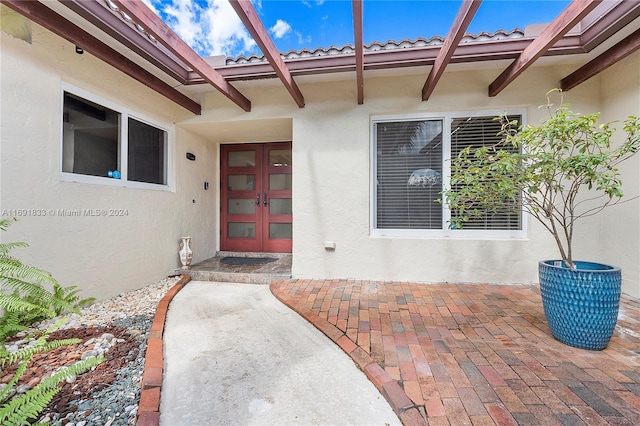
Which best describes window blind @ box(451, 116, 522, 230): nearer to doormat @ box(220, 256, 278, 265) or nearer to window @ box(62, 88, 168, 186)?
doormat @ box(220, 256, 278, 265)

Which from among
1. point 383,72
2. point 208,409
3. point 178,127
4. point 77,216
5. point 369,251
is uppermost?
point 383,72

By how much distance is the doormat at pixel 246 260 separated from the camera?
4465 millimetres

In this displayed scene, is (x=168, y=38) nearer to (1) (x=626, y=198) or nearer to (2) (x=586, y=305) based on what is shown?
(2) (x=586, y=305)

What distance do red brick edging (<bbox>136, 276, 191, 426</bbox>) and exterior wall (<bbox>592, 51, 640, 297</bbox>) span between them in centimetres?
466

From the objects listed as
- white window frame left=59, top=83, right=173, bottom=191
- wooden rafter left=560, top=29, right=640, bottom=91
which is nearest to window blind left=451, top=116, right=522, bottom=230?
wooden rafter left=560, top=29, right=640, bottom=91

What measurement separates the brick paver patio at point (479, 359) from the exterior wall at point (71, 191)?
214 centimetres

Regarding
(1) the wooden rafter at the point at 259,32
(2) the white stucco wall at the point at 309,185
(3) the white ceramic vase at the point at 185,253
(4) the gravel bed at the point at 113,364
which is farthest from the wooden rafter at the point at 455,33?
(3) the white ceramic vase at the point at 185,253

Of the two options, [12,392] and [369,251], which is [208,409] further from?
[369,251]

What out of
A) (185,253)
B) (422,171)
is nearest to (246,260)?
(185,253)

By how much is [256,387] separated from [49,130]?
3.07 m

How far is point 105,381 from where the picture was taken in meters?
1.63

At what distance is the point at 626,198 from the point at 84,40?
235 inches

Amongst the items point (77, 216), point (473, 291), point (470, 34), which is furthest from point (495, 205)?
point (77, 216)

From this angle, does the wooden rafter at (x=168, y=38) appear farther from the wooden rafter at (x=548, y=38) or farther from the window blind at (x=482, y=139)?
the wooden rafter at (x=548, y=38)
